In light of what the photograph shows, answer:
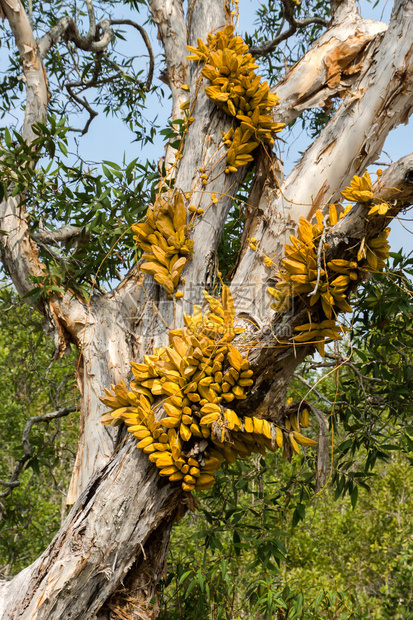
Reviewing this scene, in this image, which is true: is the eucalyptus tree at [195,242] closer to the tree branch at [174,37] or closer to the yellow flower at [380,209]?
the yellow flower at [380,209]

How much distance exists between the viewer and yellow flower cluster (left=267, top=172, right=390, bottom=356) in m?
1.58

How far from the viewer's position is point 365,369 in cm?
302

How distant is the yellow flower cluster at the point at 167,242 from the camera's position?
2061 millimetres

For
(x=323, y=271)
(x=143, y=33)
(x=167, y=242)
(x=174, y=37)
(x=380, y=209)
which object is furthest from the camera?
(x=143, y=33)

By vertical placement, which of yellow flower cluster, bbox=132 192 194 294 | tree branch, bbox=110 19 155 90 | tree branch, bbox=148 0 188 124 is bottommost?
yellow flower cluster, bbox=132 192 194 294

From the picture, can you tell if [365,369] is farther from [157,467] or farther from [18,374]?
[18,374]

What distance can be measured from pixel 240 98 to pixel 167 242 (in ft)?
2.40

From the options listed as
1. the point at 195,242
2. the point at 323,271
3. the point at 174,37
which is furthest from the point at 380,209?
the point at 174,37

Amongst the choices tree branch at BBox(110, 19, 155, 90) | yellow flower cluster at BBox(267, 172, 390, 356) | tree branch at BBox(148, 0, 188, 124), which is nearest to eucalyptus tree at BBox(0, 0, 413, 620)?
yellow flower cluster at BBox(267, 172, 390, 356)

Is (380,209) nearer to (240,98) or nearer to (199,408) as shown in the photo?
(199,408)

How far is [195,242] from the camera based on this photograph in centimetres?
215

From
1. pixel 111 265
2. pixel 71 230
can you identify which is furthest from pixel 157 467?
pixel 71 230

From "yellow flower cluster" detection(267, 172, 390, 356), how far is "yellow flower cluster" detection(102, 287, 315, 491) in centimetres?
24

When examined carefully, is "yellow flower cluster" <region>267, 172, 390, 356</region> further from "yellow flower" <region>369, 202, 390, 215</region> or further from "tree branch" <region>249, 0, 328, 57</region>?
"tree branch" <region>249, 0, 328, 57</region>
